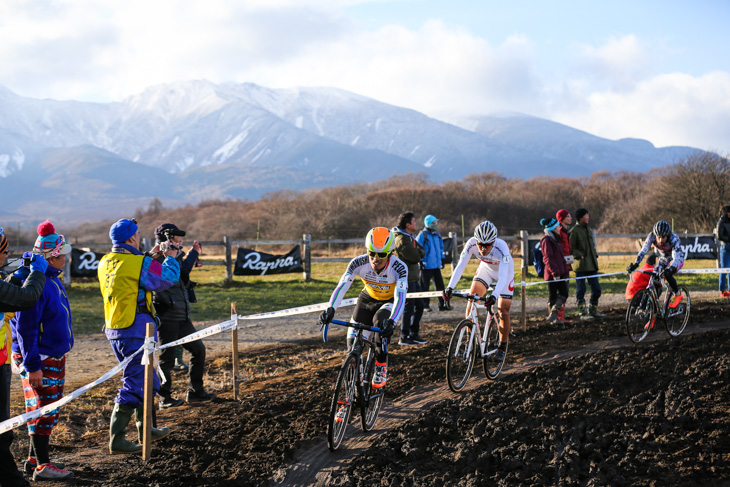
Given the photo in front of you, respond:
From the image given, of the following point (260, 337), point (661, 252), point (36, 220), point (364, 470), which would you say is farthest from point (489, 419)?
point (36, 220)

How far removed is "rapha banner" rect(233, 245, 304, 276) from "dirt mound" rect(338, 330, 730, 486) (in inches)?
499

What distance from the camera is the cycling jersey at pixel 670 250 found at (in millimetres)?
9828

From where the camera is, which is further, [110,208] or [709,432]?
[110,208]

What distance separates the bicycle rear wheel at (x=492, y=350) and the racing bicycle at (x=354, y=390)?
6.46 feet

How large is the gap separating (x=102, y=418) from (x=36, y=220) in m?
185

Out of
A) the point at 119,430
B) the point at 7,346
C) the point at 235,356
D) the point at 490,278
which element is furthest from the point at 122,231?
the point at 490,278

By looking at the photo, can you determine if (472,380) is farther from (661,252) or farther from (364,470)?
(661,252)

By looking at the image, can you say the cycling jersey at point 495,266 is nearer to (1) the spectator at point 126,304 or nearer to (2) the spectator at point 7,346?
(1) the spectator at point 126,304

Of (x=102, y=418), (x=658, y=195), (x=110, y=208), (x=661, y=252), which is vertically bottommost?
(x=102, y=418)

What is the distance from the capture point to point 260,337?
463 inches

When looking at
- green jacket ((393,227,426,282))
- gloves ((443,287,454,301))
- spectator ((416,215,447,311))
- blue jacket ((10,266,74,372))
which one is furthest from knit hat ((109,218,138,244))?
spectator ((416,215,447,311))

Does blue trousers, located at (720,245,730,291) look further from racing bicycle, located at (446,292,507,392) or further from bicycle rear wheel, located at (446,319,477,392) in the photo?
bicycle rear wheel, located at (446,319,477,392)

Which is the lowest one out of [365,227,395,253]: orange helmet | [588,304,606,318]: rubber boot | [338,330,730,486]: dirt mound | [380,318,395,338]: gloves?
[338,330,730,486]: dirt mound

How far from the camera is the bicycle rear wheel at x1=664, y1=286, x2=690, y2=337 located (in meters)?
10.0
